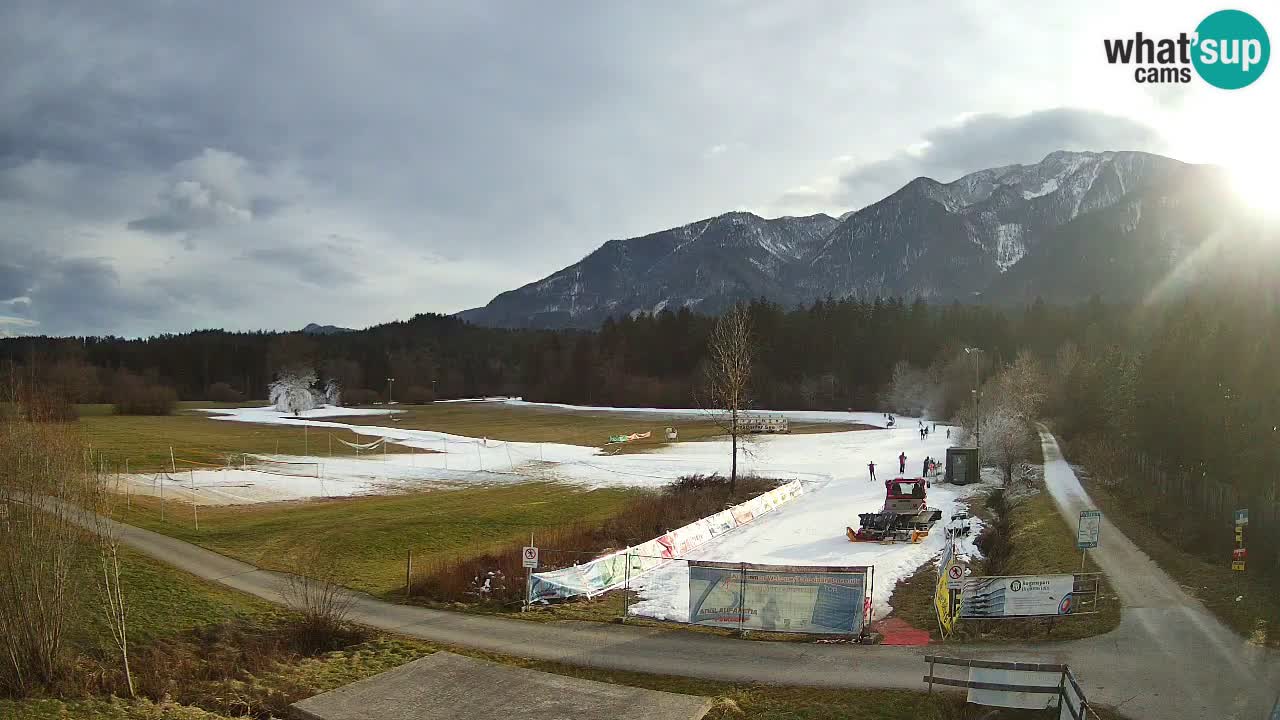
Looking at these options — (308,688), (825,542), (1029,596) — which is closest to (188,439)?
(825,542)

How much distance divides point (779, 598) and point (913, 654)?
3529 mm

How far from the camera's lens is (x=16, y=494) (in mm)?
13336

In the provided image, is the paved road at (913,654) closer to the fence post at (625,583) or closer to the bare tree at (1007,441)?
the fence post at (625,583)

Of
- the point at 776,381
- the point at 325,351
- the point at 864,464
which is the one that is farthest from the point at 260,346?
the point at 864,464

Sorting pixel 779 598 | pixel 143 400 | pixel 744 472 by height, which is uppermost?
pixel 143 400

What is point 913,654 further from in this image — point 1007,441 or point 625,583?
point 1007,441

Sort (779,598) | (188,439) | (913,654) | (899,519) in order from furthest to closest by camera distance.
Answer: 1. (188,439)
2. (899,519)
3. (779,598)
4. (913,654)

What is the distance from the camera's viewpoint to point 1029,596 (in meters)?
18.4

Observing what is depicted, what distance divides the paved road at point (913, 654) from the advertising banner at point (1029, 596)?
1.37 meters

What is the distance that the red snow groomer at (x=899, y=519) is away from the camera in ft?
103

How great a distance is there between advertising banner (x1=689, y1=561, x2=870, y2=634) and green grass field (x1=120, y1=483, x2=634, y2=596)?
34.7ft

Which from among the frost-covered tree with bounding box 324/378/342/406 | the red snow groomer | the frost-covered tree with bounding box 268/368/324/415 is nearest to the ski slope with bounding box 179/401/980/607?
the red snow groomer

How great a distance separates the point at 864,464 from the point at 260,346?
16938 centimetres

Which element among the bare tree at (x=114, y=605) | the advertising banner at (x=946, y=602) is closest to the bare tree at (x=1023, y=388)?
the advertising banner at (x=946, y=602)
